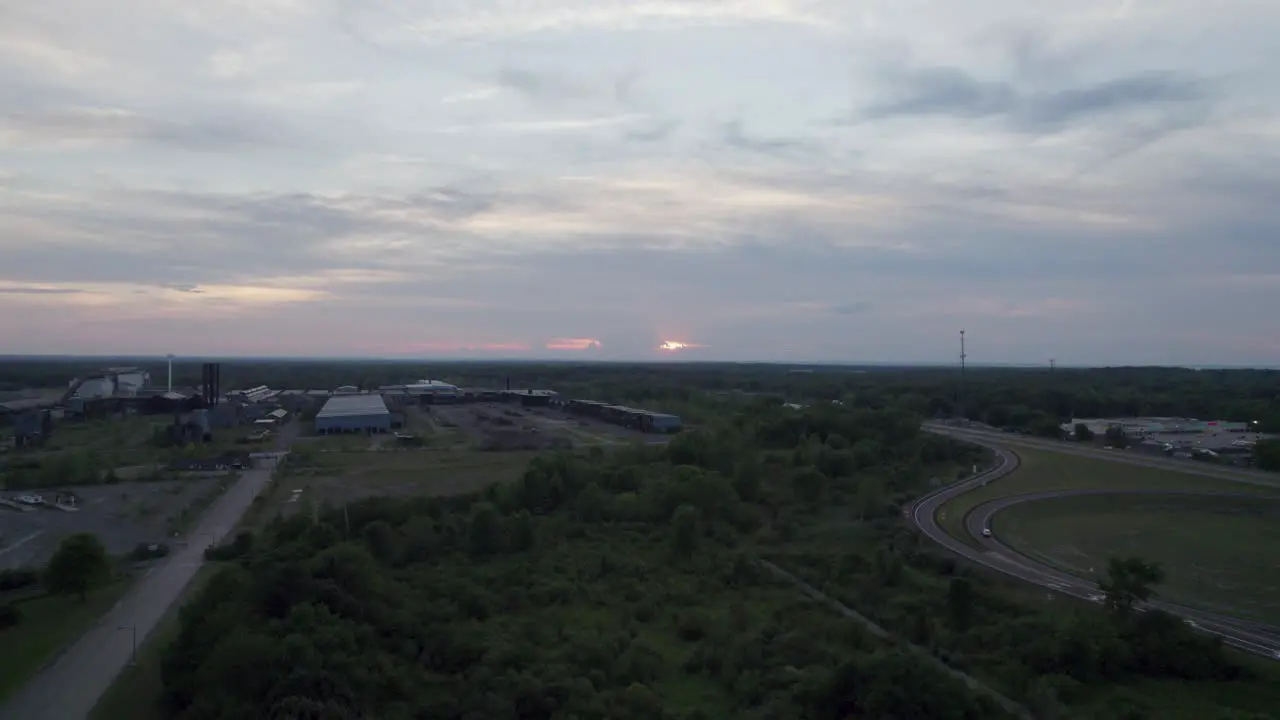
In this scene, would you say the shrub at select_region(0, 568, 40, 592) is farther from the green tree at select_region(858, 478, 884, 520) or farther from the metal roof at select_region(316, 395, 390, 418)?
the metal roof at select_region(316, 395, 390, 418)

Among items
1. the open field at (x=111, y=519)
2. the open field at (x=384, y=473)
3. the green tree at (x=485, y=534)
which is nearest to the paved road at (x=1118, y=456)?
the open field at (x=384, y=473)

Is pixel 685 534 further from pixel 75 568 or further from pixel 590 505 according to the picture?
pixel 75 568

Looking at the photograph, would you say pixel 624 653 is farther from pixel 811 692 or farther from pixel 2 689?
pixel 2 689

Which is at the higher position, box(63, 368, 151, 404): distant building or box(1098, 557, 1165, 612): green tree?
box(63, 368, 151, 404): distant building

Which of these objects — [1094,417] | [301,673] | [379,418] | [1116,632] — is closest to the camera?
[301,673]

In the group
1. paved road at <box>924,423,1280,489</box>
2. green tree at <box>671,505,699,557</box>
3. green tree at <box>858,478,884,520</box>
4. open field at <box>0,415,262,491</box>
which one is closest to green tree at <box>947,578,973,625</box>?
green tree at <box>671,505,699,557</box>

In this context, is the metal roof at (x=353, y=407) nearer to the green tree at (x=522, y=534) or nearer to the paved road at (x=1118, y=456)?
the green tree at (x=522, y=534)

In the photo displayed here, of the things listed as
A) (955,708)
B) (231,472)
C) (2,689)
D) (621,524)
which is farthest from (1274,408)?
(2,689)
